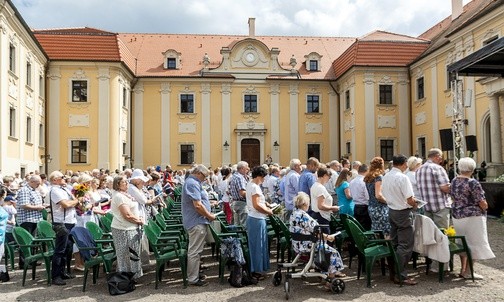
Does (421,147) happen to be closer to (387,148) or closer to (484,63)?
(387,148)

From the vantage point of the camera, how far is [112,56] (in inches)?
1042

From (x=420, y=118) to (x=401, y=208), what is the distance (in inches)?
853

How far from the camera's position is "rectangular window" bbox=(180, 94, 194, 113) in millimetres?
31094

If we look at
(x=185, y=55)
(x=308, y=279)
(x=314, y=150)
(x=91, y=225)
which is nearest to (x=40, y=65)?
(x=185, y=55)

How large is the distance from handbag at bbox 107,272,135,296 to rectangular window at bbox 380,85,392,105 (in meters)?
24.0

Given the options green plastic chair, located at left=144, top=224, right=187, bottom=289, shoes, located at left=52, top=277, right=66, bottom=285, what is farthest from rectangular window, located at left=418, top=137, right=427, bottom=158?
shoes, located at left=52, top=277, right=66, bottom=285

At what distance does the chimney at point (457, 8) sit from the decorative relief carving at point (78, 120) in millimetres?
21615

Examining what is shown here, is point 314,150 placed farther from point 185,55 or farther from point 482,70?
point 482,70

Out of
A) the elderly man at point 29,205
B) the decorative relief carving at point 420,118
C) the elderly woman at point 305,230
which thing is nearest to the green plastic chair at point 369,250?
the elderly woman at point 305,230

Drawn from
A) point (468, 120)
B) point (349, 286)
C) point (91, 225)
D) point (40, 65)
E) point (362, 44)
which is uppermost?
point (362, 44)

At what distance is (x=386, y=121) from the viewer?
28422 mm

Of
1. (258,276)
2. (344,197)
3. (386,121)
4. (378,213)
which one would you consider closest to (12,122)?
(344,197)

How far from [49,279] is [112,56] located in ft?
68.3

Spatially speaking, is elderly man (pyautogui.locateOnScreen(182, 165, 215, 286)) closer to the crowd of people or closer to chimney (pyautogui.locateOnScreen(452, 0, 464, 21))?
the crowd of people
